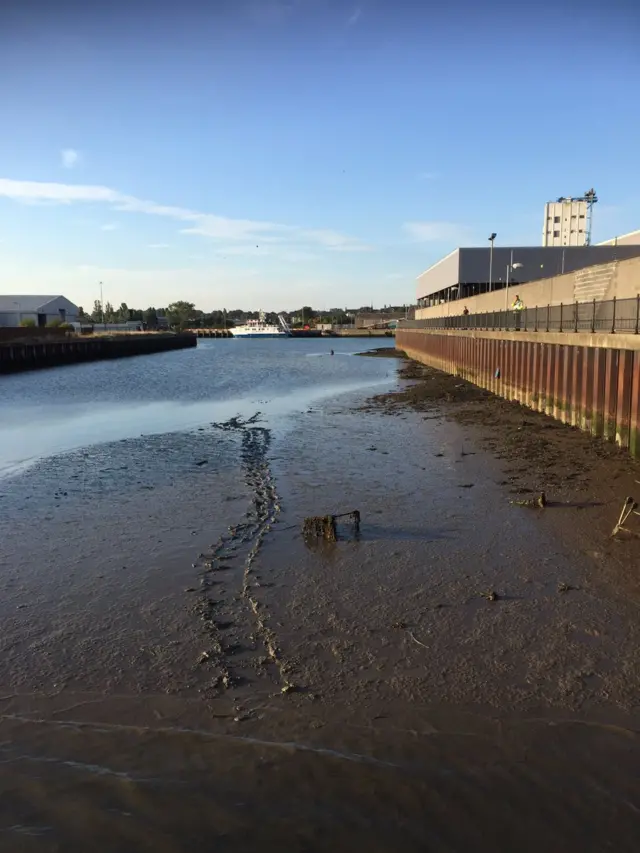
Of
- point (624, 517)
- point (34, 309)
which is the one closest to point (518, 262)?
point (624, 517)

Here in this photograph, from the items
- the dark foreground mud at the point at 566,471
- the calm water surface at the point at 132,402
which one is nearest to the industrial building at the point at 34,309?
the calm water surface at the point at 132,402

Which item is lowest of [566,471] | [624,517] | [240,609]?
[566,471]

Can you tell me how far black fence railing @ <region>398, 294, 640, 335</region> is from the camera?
18.5 m

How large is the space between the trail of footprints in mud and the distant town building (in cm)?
9860

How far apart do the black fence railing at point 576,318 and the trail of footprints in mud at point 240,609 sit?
38.3 ft

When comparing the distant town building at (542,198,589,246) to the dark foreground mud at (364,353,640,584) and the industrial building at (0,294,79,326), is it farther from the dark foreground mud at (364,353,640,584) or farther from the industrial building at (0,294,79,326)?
the industrial building at (0,294,79,326)

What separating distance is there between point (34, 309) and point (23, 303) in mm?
5763

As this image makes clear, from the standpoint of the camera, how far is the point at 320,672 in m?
6.80

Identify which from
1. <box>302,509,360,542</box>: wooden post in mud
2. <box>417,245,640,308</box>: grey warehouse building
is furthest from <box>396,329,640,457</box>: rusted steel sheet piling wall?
<box>417,245,640,308</box>: grey warehouse building

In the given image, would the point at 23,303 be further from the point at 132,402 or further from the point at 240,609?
the point at 240,609

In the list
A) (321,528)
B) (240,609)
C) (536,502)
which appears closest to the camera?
(240,609)

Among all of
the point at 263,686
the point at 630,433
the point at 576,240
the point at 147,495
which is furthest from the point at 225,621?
the point at 576,240

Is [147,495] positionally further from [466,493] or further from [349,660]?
[349,660]

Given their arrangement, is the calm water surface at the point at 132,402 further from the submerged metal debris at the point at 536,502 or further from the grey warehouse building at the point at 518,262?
the grey warehouse building at the point at 518,262
